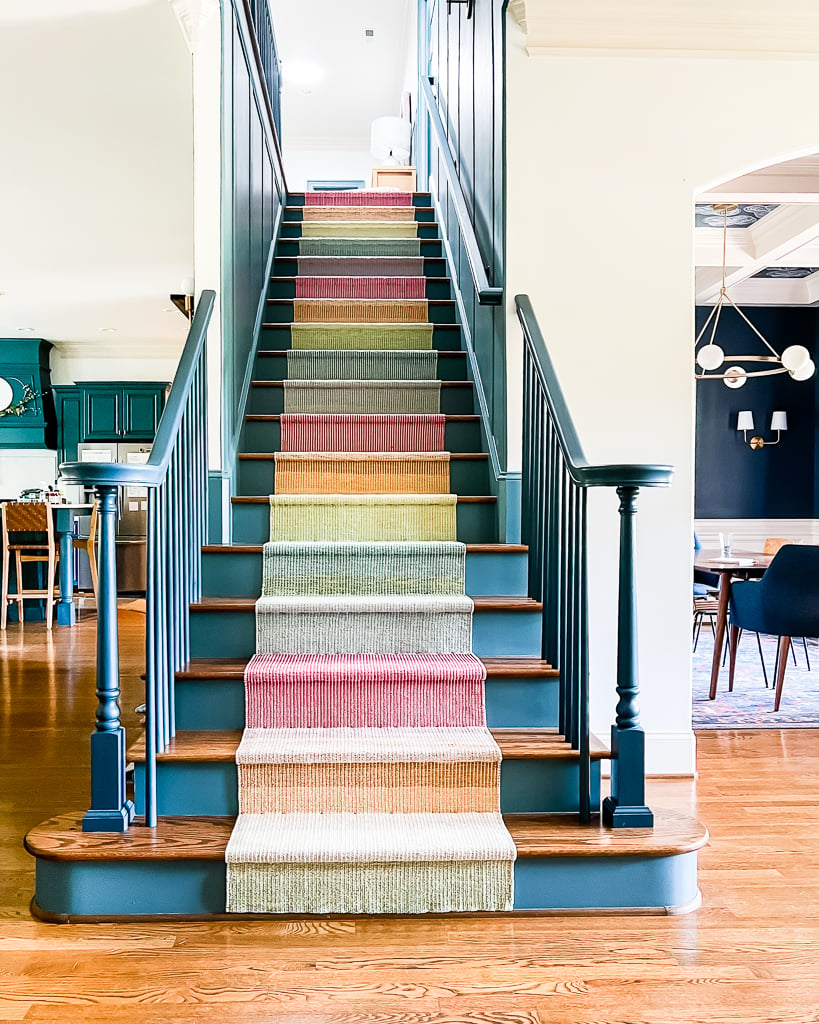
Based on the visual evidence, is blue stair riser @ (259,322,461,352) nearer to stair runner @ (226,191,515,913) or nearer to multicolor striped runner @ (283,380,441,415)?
stair runner @ (226,191,515,913)

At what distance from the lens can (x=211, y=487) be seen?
9.77 feet

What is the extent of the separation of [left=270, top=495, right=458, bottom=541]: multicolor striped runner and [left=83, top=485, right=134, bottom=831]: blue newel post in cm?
99

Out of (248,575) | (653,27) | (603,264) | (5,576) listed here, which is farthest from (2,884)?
(5,576)

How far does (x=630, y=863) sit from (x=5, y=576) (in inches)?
250

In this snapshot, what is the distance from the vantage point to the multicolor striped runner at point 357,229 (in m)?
5.17

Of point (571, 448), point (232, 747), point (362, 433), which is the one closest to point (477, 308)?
point (362, 433)

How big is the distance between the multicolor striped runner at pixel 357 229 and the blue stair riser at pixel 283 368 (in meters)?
1.55

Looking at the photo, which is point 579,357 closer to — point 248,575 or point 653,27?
point 653,27

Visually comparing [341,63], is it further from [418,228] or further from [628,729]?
[628,729]

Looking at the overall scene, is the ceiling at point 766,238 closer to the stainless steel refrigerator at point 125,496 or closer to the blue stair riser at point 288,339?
the blue stair riser at point 288,339

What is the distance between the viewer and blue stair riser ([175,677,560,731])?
7.97 ft

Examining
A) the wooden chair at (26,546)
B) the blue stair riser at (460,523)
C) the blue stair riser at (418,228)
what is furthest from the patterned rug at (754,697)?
the wooden chair at (26,546)

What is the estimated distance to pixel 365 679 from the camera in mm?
2406

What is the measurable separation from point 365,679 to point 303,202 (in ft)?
13.8
